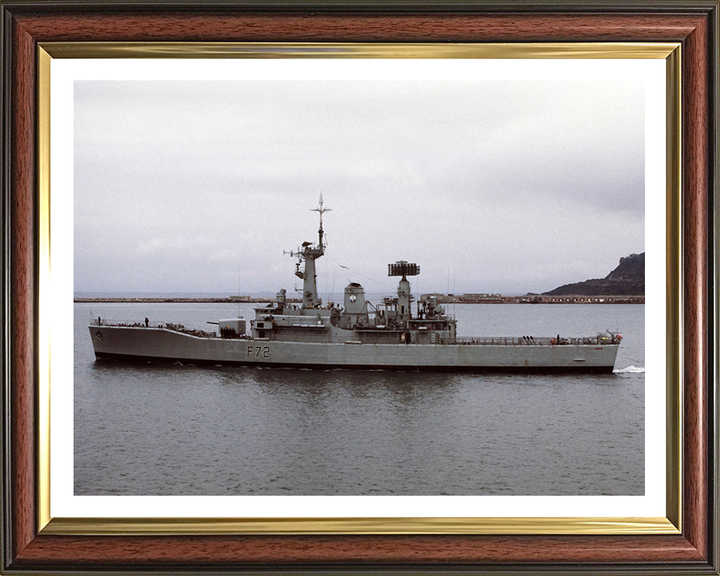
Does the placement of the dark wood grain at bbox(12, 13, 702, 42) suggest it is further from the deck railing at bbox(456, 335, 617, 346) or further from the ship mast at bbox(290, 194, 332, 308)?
the deck railing at bbox(456, 335, 617, 346)

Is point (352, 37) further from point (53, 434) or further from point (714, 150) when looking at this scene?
point (53, 434)

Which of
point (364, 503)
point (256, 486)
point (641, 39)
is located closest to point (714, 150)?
point (641, 39)

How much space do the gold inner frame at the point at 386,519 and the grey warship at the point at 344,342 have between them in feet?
25.5

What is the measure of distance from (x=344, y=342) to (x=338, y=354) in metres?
0.35

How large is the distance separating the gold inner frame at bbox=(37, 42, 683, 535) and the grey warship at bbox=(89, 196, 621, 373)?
7.77 meters

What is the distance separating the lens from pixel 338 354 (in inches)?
447

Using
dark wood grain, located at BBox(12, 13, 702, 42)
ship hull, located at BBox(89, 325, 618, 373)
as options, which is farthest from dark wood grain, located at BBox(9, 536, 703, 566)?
ship hull, located at BBox(89, 325, 618, 373)

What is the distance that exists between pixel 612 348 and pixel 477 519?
4.58 metres

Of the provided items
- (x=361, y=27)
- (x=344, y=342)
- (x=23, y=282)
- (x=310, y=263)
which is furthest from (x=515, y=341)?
(x=23, y=282)

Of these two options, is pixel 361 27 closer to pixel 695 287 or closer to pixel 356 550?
pixel 695 287

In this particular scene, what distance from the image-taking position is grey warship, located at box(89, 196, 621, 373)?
1077 centimetres

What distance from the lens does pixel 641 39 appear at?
243cm

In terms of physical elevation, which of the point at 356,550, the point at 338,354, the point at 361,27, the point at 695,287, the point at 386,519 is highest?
the point at 361,27

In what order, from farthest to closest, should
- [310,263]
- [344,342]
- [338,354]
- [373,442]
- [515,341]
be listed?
[344,342], [338,354], [515,341], [310,263], [373,442]
